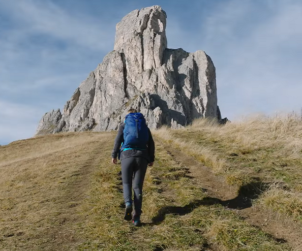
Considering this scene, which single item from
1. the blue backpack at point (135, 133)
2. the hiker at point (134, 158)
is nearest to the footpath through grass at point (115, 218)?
the hiker at point (134, 158)

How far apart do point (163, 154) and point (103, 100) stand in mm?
113469

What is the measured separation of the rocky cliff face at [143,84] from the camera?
110312 millimetres

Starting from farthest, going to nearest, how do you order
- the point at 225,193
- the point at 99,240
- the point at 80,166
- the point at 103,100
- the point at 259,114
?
the point at 103,100
the point at 259,114
the point at 80,166
the point at 225,193
the point at 99,240

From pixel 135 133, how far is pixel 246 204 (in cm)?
332

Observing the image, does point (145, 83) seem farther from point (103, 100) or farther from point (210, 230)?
point (210, 230)

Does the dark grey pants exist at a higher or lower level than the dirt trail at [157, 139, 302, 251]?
higher

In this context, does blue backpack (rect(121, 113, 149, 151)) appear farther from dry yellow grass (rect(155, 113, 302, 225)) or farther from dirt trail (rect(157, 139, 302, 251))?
dry yellow grass (rect(155, 113, 302, 225))

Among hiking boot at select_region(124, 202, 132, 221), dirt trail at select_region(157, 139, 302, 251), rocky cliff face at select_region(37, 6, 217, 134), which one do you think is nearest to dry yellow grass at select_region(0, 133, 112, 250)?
hiking boot at select_region(124, 202, 132, 221)

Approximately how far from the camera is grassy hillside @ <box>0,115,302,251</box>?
17.1 feet

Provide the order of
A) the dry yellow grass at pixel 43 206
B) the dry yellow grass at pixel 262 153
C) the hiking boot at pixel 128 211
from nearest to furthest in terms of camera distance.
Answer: the dry yellow grass at pixel 43 206, the hiking boot at pixel 128 211, the dry yellow grass at pixel 262 153

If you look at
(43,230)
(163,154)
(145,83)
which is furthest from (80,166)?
(145,83)

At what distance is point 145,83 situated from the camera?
115438 millimetres

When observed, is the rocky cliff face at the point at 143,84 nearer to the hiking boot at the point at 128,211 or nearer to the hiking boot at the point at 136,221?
the hiking boot at the point at 128,211

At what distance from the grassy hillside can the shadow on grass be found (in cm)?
2
